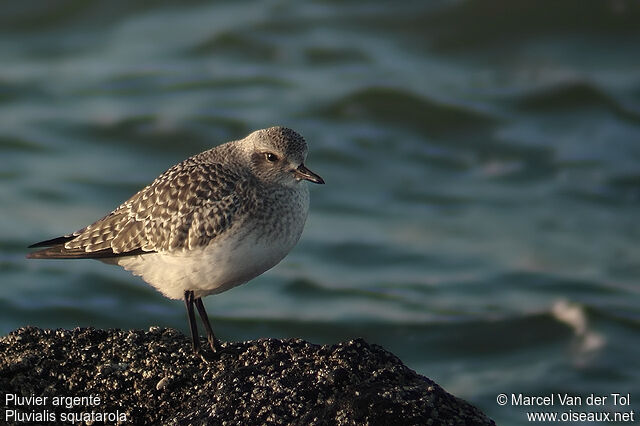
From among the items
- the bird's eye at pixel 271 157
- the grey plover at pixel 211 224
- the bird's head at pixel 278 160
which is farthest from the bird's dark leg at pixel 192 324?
the bird's eye at pixel 271 157

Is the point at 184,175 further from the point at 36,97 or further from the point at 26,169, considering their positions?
the point at 36,97

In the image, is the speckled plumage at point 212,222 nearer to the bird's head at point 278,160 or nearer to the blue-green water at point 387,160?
the bird's head at point 278,160

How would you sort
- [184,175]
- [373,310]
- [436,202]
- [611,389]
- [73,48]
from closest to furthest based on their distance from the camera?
1. [184,175]
2. [611,389]
3. [373,310]
4. [436,202]
5. [73,48]

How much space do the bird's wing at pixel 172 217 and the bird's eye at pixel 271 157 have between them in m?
0.29

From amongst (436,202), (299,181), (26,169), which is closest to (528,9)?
(436,202)

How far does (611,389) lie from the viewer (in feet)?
41.1

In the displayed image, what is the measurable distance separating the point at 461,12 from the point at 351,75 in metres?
3.33

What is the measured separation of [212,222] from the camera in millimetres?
7137

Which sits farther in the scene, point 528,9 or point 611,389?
point 528,9

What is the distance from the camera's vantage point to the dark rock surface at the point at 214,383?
5695mm

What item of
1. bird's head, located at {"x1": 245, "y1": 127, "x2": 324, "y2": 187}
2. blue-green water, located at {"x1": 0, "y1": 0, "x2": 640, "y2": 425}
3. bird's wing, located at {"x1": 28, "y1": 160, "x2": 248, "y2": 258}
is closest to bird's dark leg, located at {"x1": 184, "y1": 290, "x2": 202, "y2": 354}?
bird's wing, located at {"x1": 28, "y1": 160, "x2": 248, "y2": 258}

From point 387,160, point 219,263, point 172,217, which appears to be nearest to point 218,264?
point 219,263

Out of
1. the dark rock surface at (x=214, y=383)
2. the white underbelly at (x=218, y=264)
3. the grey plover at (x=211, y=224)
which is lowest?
the dark rock surface at (x=214, y=383)

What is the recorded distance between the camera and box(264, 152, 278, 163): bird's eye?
7.59 meters
